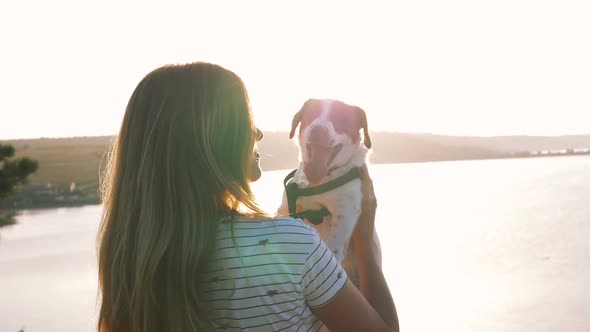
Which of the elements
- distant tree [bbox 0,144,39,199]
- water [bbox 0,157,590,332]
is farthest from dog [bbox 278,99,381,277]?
distant tree [bbox 0,144,39,199]

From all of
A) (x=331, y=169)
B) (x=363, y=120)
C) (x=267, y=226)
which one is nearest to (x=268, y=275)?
(x=267, y=226)

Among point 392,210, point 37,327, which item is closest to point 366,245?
point 37,327

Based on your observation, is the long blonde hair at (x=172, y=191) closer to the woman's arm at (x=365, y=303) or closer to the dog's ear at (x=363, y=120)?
the woman's arm at (x=365, y=303)

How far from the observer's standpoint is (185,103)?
137cm

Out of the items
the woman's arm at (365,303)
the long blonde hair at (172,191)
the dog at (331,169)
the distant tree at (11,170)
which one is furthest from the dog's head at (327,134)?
the distant tree at (11,170)

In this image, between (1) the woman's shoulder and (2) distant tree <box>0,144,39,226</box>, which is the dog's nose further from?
(2) distant tree <box>0,144,39,226</box>

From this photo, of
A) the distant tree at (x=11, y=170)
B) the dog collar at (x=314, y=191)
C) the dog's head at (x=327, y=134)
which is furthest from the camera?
the distant tree at (x=11, y=170)

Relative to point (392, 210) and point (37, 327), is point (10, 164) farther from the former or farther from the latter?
point (392, 210)

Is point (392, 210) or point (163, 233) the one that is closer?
point (163, 233)

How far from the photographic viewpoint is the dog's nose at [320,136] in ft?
10.1

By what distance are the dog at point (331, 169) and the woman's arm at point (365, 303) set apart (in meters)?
0.55

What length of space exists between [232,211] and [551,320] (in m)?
12.0

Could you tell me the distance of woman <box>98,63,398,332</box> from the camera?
1.31m

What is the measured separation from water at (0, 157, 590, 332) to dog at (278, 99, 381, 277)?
8.98 ft
